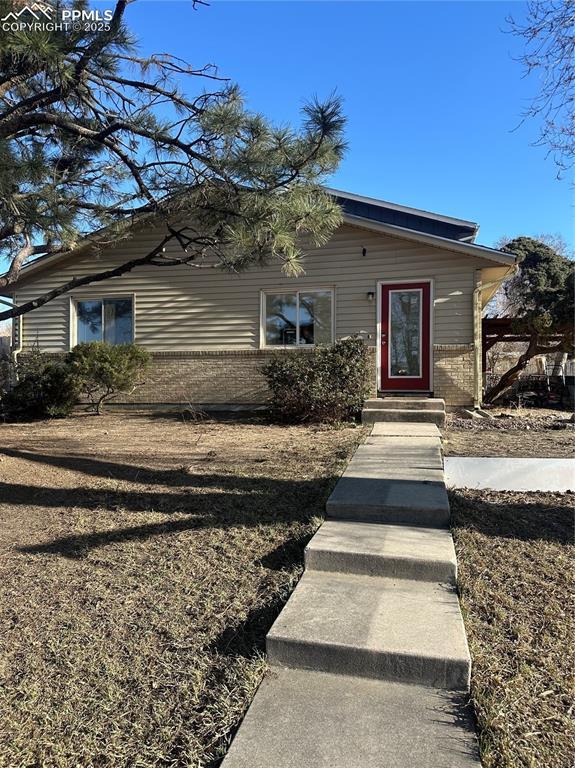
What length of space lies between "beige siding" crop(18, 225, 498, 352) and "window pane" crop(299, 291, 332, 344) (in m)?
0.24

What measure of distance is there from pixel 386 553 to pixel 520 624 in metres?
0.80

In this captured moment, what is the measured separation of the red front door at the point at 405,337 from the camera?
401 inches

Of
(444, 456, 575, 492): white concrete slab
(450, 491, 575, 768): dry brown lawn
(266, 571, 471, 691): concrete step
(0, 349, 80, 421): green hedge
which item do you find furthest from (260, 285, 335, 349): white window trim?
(266, 571, 471, 691): concrete step

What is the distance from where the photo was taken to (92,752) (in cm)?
200

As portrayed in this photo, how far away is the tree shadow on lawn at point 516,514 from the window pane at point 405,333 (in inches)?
234

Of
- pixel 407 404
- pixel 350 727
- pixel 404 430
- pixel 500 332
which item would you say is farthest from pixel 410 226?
pixel 350 727

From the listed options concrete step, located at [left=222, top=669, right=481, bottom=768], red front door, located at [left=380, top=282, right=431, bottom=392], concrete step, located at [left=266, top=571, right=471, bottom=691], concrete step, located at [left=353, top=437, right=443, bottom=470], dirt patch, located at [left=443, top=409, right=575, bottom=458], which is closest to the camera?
concrete step, located at [left=222, top=669, right=481, bottom=768]

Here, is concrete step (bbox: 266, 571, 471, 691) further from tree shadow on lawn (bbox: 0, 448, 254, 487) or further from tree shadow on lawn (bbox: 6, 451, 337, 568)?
tree shadow on lawn (bbox: 0, 448, 254, 487)

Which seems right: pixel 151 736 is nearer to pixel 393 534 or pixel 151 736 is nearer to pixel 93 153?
pixel 393 534

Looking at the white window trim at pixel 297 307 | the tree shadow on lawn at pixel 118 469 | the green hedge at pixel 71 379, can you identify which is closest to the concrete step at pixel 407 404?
the white window trim at pixel 297 307

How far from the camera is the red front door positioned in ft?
33.4

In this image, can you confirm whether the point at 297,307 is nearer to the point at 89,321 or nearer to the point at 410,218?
the point at 410,218

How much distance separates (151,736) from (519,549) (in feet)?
8.25

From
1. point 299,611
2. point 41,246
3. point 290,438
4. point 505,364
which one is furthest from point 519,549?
point 505,364
